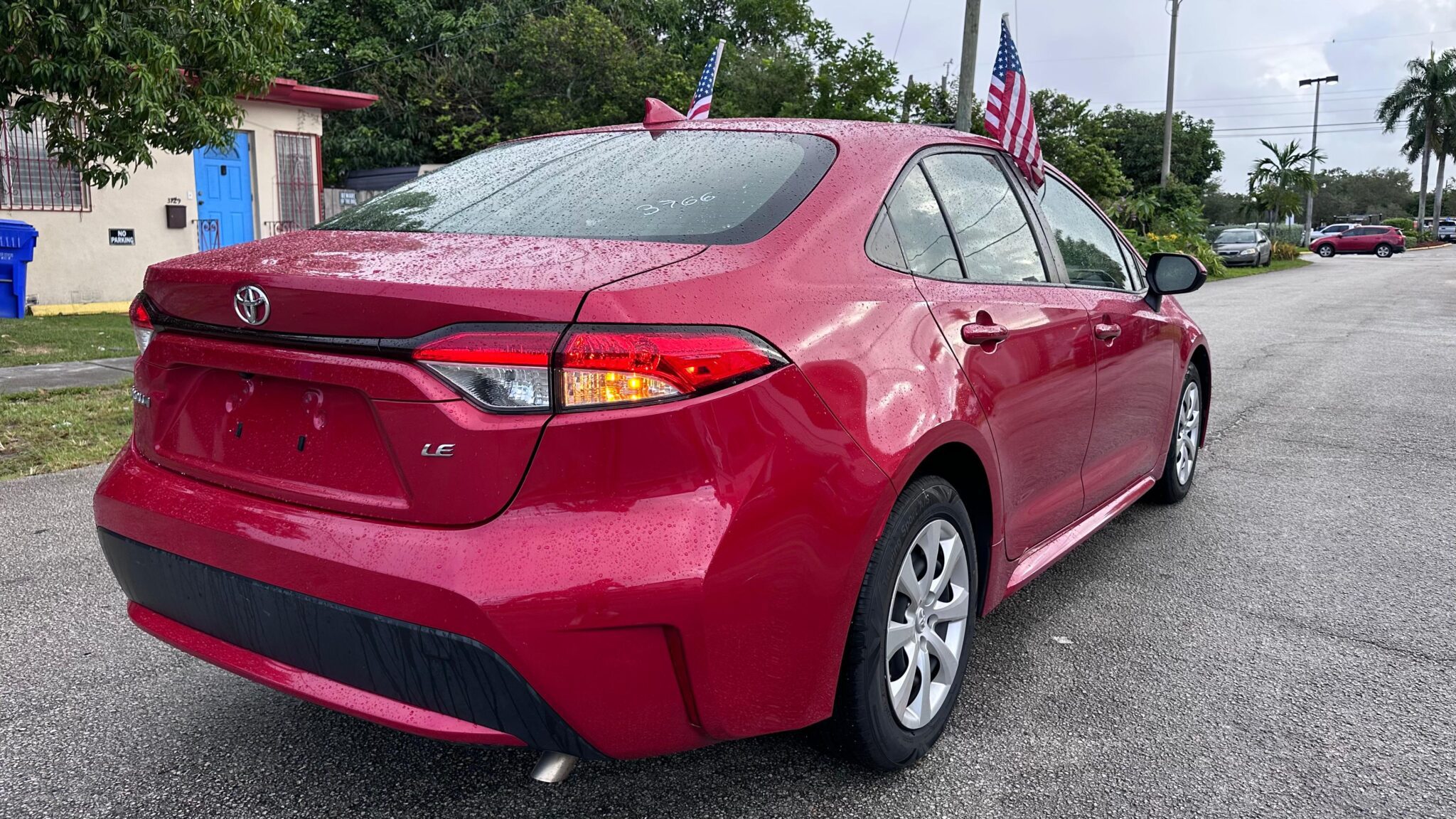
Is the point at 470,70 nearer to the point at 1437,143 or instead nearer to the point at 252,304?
the point at 252,304

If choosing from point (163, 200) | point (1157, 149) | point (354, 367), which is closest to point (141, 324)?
point (354, 367)

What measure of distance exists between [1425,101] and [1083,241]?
276ft

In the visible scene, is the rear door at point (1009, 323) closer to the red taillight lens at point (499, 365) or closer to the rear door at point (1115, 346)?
the rear door at point (1115, 346)

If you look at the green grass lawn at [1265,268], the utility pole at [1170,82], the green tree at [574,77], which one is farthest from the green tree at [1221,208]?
the green tree at [574,77]

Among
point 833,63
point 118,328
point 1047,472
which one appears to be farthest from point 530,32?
point 1047,472

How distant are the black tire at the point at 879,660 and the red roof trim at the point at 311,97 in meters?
14.2

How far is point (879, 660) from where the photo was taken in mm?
2361

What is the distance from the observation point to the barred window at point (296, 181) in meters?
15.7

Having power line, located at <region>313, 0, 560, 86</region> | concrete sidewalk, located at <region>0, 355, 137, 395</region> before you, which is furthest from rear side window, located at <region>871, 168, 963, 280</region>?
power line, located at <region>313, 0, 560, 86</region>

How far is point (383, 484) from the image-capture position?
80.0 inches

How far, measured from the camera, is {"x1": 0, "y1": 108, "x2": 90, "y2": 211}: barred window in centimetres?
1276

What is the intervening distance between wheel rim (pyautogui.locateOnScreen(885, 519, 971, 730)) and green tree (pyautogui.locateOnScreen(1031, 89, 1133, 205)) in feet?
70.8

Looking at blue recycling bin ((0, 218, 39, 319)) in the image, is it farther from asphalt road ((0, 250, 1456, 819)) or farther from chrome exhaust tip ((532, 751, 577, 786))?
chrome exhaust tip ((532, 751, 577, 786))

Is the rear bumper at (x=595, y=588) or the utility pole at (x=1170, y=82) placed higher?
the utility pole at (x=1170, y=82)
